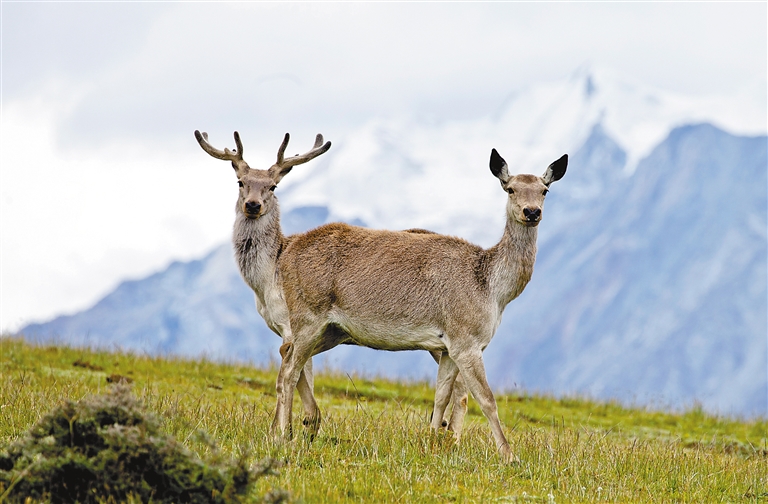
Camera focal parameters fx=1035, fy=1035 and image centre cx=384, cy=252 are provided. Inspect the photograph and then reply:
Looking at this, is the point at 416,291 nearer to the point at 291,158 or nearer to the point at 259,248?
the point at 259,248

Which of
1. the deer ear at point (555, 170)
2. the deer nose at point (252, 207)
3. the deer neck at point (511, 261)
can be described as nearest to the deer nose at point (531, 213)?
the deer neck at point (511, 261)

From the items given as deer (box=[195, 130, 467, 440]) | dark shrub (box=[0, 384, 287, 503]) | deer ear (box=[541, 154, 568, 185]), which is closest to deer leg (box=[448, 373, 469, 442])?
deer (box=[195, 130, 467, 440])

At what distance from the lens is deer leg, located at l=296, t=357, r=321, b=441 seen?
10289mm

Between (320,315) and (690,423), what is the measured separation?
30.6 feet

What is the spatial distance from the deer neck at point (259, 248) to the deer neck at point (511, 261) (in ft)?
8.25

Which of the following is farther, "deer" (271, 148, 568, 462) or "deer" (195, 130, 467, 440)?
"deer" (195, 130, 467, 440)

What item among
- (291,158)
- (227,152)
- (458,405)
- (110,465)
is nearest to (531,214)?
(458,405)

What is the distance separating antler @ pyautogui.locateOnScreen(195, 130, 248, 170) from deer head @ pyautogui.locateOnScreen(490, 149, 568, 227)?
9.90 feet

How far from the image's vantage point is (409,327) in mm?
9992

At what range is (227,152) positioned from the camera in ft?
39.2

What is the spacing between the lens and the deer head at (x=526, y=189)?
10.0 m

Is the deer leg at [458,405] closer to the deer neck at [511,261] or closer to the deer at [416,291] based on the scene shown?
the deer at [416,291]

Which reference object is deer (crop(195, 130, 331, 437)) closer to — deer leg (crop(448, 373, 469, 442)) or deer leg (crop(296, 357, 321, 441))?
deer leg (crop(296, 357, 321, 441))

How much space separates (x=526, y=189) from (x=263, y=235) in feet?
10.3
